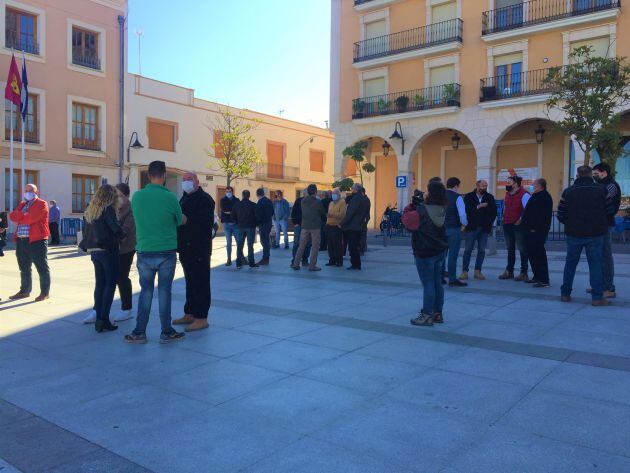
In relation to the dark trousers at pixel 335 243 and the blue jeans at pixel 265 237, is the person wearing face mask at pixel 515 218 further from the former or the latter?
the blue jeans at pixel 265 237

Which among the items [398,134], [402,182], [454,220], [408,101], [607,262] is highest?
[408,101]

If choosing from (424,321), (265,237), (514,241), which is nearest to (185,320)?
(424,321)

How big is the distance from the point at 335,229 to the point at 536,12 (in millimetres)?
16365

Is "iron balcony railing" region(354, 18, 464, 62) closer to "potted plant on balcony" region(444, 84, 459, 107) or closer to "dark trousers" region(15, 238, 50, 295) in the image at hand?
"potted plant on balcony" region(444, 84, 459, 107)

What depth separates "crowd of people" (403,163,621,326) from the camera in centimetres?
600

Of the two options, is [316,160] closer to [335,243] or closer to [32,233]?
[335,243]

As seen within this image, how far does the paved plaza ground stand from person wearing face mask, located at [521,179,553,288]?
1.30 metres

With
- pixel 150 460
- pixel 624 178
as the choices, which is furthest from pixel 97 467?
pixel 624 178

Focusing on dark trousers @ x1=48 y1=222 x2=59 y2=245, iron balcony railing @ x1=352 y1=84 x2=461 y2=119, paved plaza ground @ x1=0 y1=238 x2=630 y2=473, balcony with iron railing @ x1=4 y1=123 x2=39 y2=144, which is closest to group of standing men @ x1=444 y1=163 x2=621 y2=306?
paved plaza ground @ x1=0 y1=238 x2=630 y2=473

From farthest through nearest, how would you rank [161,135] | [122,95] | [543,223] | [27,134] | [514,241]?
[161,135]
[122,95]
[27,134]
[514,241]
[543,223]

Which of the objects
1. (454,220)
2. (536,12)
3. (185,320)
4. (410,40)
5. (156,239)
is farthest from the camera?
(410,40)


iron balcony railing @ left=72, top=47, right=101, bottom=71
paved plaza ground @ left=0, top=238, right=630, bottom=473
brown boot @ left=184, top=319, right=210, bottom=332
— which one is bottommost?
paved plaza ground @ left=0, top=238, right=630, bottom=473

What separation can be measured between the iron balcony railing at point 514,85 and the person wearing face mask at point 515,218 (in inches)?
546

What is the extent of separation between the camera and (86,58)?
85.2 feet
